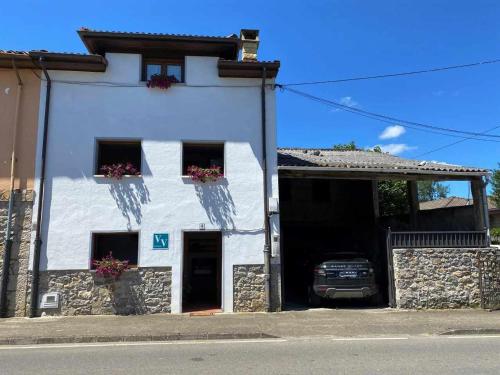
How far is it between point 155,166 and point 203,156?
6.01ft

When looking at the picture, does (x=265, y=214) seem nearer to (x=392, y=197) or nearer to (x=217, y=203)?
(x=217, y=203)

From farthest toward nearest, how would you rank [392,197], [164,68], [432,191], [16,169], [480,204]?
[432,191], [392,197], [480,204], [164,68], [16,169]

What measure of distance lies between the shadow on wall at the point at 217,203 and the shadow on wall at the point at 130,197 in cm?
155

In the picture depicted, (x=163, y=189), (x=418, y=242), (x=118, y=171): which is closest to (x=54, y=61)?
(x=118, y=171)

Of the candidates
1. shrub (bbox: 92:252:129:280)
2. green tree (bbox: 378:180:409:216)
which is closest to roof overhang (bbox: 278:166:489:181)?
shrub (bbox: 92:252:129:280)

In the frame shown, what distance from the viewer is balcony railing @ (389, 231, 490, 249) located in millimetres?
13023

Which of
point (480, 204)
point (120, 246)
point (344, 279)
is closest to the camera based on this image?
point (344, 279)

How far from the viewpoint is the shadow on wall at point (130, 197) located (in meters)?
12.5

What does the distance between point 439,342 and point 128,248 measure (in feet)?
28.8

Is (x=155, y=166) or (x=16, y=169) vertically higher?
(x=155, y=166)

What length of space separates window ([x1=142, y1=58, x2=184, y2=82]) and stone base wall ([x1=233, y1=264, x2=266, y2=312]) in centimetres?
602

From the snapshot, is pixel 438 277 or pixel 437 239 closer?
pixel 438 277

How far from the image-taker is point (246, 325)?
1022cm

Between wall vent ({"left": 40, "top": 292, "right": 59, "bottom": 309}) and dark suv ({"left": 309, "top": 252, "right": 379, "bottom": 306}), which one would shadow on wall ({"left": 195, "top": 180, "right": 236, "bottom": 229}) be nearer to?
dark suv ({"left": 309, "top": 252, "right": 379, "bottom": 306})
